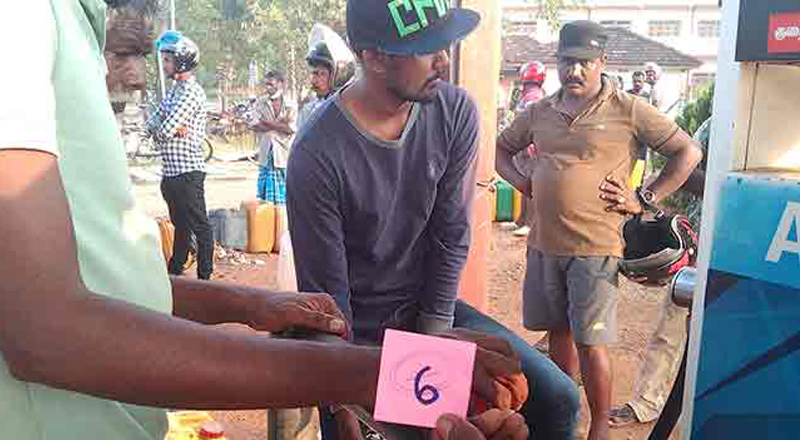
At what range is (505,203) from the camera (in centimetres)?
1045

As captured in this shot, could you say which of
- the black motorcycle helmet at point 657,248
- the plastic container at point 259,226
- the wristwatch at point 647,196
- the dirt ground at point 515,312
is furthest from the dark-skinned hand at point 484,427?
the plastic container at point 259,226

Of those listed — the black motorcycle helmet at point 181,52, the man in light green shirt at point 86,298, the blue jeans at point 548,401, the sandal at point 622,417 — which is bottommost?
the sandal at point 622,417

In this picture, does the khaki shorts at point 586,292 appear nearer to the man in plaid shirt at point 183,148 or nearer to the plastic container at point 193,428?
the plastic container at point 193,428

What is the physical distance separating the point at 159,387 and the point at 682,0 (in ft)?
167

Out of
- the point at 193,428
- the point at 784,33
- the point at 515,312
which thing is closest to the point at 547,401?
the point at 784,33

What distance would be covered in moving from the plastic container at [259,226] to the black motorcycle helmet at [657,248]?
17.8ft

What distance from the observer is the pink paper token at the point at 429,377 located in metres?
1.14

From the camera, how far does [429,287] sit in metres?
2.41

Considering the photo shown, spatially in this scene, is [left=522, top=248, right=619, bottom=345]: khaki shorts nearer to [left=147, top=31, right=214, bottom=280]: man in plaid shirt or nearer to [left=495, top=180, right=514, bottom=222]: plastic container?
[left=147, top=31, right=214, bottom=280]: man in plaid shirt

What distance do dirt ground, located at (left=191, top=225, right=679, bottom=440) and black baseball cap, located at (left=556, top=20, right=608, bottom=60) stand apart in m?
1.84

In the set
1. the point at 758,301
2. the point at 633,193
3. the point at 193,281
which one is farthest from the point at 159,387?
the point at 633,193

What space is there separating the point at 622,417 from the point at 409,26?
2.99 m

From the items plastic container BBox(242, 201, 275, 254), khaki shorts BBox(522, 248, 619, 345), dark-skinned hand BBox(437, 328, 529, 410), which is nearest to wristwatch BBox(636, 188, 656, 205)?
khaki shorts BBox(522, 248, 619, 345)

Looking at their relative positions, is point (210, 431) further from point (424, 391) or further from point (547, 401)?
point (424, 391)
